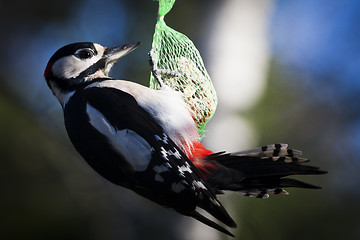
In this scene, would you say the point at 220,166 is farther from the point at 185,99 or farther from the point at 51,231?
the point at 51,231

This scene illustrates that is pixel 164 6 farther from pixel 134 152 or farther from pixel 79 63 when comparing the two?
pixel 134 152

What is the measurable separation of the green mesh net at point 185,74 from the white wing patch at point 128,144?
366 mm

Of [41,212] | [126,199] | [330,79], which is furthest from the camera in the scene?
[330,79]

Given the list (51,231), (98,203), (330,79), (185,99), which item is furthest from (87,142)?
(330,79)

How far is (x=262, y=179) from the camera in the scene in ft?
5.42

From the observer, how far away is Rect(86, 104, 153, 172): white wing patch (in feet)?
5.02

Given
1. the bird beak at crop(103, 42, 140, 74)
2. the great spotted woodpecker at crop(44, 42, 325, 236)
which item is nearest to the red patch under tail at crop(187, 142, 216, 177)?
the great spotted woodpecker at crop(44, 42, 325, 236)

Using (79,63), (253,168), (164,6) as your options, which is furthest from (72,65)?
(253,168)

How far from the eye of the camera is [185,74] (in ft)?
6.26

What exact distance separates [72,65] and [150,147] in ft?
1.84

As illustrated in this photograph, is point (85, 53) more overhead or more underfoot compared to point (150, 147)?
more overhead

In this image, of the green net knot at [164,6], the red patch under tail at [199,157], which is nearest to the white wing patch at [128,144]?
the red patch under tail at [199,157]

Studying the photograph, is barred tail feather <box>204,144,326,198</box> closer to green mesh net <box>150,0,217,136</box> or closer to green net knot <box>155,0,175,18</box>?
green mesh net <box>150,0,217,136</box>

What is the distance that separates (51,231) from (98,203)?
0.60 metres
